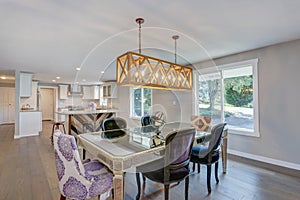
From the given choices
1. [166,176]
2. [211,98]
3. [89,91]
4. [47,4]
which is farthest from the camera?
[89,91]

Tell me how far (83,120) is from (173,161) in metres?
3.65

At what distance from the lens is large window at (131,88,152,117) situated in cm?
633

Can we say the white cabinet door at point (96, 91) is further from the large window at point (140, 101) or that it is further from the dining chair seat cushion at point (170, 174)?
the dining chair seat cushion at point (170, 174)

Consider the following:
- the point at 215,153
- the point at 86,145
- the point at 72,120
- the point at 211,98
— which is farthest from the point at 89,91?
the point at 215,153

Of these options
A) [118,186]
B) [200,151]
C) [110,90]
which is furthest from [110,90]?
[118,186]

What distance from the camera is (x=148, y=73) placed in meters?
2.42

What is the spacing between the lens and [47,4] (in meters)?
1.82

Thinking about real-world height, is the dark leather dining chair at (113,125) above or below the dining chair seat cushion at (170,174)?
above

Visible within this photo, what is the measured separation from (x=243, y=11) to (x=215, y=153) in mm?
1897

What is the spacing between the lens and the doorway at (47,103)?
31.7ft

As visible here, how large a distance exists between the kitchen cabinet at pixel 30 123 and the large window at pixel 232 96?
222 inches

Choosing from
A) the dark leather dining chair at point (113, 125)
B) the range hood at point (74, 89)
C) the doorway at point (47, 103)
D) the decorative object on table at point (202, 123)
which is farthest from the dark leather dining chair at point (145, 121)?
the doorway at point (47, 103)

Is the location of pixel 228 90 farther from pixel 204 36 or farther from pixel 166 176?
pixel 166 176

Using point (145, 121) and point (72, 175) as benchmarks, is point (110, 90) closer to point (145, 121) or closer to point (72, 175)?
point (145, 121)
